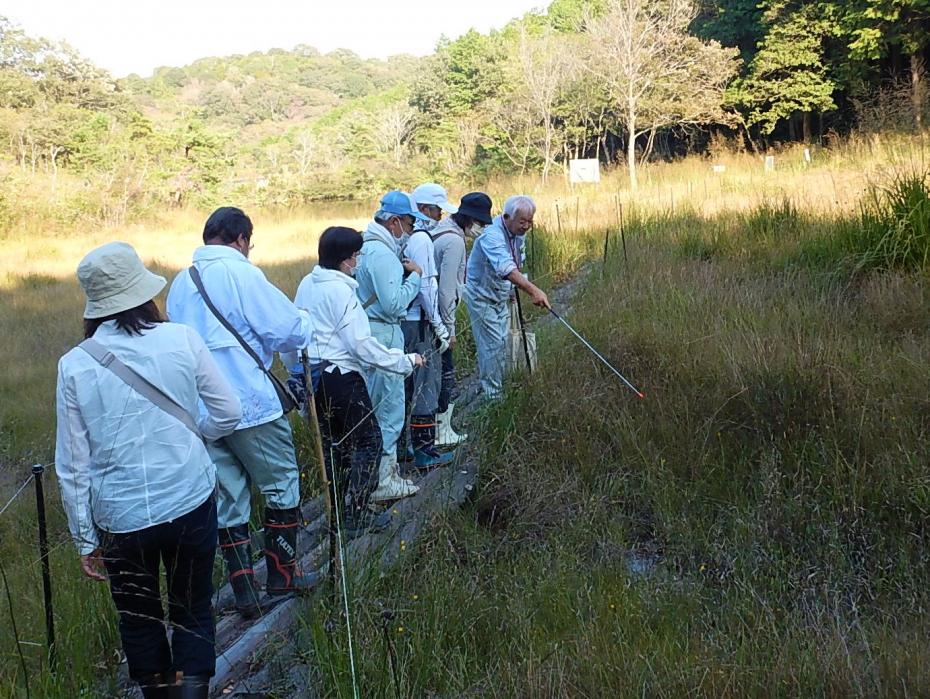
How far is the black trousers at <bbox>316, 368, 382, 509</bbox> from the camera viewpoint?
13.2ft

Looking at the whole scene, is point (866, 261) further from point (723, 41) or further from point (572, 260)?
point (723, 41)

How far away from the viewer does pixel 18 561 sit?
418cm

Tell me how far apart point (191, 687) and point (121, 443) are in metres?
0.87

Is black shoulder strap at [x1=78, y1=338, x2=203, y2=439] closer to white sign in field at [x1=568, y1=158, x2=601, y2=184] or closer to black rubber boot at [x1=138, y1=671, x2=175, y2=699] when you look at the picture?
black rubber boot at [x1=138, y1=671, x2=175, y2=699]

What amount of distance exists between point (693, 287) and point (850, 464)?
3.02 metres

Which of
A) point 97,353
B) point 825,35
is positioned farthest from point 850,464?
point 825,35

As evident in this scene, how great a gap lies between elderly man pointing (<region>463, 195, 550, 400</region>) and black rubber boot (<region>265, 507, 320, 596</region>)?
2.20 m

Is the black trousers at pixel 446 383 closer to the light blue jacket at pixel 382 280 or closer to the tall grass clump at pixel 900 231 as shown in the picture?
the light blue jacket at pixel 382 280

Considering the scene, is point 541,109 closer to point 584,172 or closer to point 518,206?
point 584,172

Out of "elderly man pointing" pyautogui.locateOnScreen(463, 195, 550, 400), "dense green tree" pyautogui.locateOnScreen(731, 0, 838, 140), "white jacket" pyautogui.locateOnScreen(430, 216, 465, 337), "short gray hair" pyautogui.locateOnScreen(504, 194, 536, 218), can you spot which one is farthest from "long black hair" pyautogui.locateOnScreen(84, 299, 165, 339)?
"dense green tree" pyautogui.locateOnScreen(731, 0, 838, 140)

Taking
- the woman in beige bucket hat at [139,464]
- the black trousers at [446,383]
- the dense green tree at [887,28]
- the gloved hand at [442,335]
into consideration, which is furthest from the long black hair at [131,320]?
the dense green tree at [887,28]

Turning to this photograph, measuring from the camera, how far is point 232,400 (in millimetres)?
2945

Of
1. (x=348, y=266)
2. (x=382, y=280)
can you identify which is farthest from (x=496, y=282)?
(x=348, y=266)

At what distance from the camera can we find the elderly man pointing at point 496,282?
5570 mm
